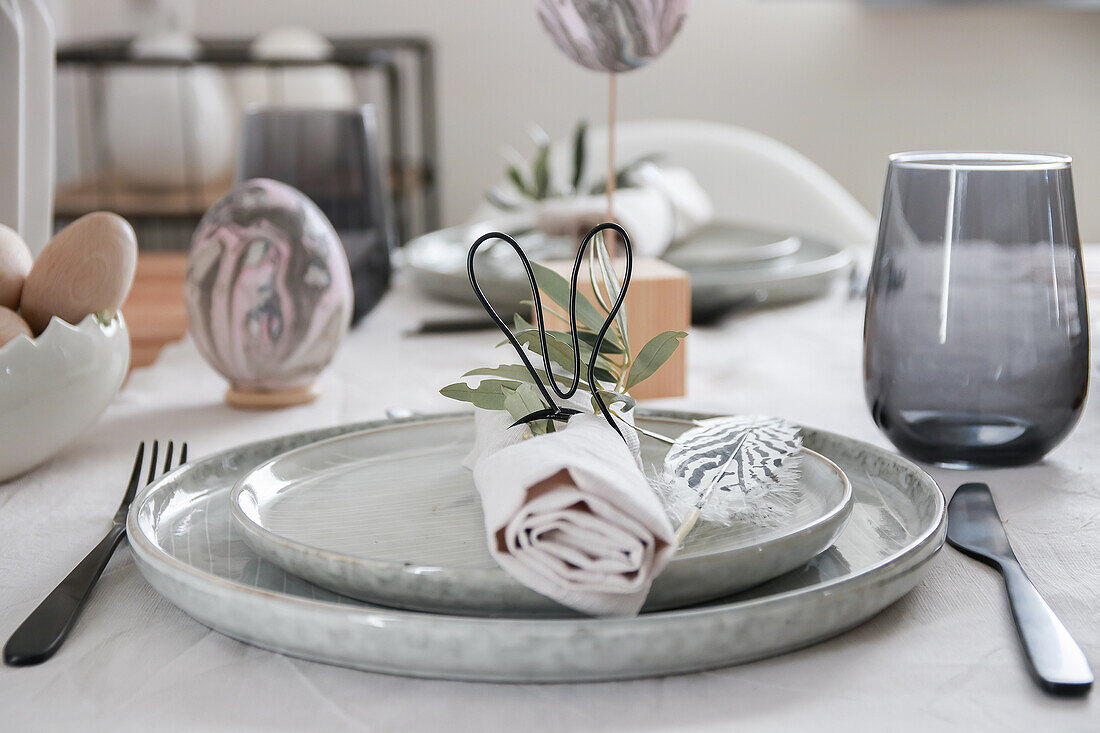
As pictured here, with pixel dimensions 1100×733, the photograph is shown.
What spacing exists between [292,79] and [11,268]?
145cm

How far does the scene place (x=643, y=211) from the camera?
34.7 inches

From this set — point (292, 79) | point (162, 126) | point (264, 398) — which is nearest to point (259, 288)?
point (264, 398)

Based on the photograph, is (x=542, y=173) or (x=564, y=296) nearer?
(x=564, y=296)

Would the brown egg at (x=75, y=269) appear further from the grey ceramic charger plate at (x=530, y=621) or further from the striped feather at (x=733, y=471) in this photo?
the striped feather at (x=733, y=471)

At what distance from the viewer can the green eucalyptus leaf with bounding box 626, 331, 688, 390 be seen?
389 millimetres

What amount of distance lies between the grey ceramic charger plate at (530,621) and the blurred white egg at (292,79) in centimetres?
158

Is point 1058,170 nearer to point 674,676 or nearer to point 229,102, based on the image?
point 674,676

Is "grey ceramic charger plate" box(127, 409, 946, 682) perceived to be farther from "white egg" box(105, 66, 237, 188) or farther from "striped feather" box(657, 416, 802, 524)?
"white egg" box(105, 66, 237, 188)

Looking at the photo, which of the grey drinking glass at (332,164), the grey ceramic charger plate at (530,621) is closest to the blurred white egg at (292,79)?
the grey drinking glass at (332,164)

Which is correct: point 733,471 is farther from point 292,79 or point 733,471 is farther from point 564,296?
point 292,79

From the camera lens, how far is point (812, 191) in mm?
1367

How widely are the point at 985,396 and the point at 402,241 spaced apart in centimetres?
164

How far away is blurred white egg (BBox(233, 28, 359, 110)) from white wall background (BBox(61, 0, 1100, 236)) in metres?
0.19

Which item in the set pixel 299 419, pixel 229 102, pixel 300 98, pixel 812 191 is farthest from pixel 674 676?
pixel 229 102
